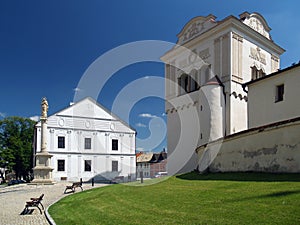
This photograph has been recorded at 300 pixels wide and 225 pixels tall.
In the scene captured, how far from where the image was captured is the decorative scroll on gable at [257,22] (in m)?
27.2

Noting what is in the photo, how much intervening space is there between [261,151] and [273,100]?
7.09 meters

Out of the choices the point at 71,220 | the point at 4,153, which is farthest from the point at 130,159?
the point at 71,220

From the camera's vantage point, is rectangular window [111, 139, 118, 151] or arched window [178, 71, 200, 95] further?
rectangular window [111, 139, 118, 151]

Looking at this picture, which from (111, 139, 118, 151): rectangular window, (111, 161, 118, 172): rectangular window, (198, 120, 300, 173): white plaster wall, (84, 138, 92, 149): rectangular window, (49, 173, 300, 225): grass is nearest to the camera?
(49, 173, 300, 225): grass

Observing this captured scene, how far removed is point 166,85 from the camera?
105 feet

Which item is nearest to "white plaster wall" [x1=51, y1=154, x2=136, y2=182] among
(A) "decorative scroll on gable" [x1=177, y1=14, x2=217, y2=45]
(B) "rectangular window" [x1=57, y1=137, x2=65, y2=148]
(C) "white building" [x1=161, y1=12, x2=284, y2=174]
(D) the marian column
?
(B) "rectangular window" [x1=57, y1=137, x2=65, y2=148]

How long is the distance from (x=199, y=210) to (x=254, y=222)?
1.85 metres

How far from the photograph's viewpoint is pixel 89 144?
138 feet

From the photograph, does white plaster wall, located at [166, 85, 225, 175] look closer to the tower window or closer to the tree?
the tower window

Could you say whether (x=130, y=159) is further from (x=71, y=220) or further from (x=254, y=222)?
(x=254, y=222)

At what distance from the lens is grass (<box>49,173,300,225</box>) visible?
257 inches

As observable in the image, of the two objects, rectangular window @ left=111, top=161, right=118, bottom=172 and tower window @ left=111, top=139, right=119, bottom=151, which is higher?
tower window @ left=111, top=139, right=119, bottom=151

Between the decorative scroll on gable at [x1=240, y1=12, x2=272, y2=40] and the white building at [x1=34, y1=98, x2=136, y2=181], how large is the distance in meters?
24.1

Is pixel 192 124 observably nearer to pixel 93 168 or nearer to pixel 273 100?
pixel 273 100
